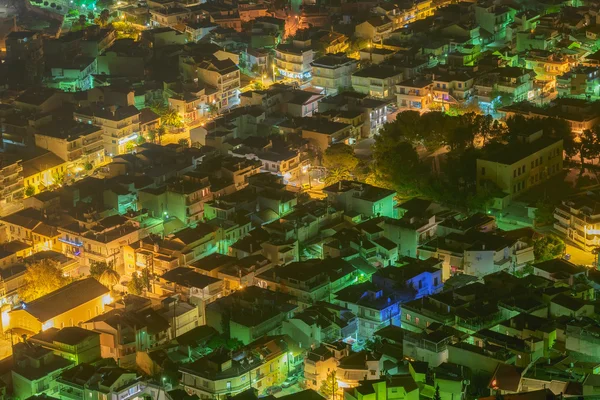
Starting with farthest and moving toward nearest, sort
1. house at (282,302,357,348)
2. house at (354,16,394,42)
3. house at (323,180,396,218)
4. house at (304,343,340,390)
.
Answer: house at (354,16,394,42) → house at (323,180,396,218) → house at (282,302,357,348) → house at (304,343,340,390)

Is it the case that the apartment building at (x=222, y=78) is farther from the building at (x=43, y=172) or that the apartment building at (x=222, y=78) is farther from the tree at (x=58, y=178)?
the tree at (x=58, y=178)

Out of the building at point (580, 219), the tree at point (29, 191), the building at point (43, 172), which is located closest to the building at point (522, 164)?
the building at point (580, 219)

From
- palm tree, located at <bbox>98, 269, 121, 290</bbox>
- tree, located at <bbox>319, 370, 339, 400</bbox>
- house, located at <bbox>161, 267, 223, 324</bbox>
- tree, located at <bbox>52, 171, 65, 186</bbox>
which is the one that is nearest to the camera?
tree, located at <bbox>319, 370, 339, 400</bbox>

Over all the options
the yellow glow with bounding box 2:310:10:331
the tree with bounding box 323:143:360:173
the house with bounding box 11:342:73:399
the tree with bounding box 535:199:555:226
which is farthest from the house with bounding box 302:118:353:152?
the house with bounding box 11:342:73:399

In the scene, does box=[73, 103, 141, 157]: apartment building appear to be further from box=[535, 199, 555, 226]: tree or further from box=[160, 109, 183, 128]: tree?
box=[535, 199, 555, 226]: tree

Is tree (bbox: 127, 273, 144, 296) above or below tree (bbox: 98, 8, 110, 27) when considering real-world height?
above

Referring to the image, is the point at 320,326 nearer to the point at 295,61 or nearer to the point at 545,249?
the point at 545,249
